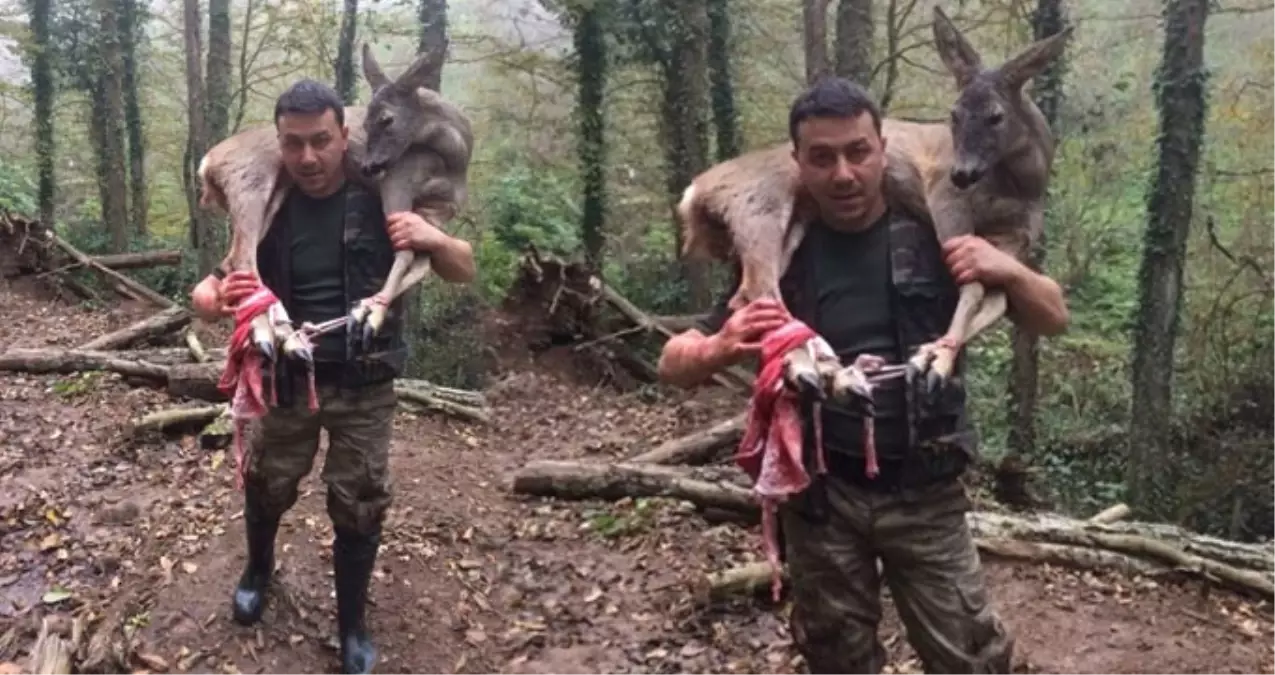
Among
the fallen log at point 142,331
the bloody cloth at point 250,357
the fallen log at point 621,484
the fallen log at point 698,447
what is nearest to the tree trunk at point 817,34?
the fallen log at point 698,447

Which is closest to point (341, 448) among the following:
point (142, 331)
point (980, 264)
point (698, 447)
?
point (980, 264)

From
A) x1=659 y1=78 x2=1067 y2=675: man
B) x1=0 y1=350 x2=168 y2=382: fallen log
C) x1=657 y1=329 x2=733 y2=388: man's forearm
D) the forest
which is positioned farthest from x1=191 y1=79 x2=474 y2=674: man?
x1=0 y1=350 x2=168 y2=382: fallen log

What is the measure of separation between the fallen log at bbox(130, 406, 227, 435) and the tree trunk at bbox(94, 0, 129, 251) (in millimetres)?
13339

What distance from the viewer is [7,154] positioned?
26.6 metres

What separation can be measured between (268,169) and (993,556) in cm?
399

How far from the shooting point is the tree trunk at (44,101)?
2045 cm

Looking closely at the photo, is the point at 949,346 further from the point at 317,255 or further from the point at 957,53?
the point at 317,255

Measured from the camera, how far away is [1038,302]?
2928 mm

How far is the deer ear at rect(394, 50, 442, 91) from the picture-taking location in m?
4.16

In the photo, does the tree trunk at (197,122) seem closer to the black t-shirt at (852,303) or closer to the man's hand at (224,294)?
the man's hand at (224,294)

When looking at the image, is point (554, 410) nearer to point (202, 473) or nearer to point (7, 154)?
point (202, 473)

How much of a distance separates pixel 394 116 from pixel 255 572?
223cm

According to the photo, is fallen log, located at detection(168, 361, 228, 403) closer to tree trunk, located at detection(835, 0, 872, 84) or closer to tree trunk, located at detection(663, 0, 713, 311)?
tree trunk, located at detection(835, 0, 872, 84)

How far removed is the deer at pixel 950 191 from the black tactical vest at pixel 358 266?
1654mm
